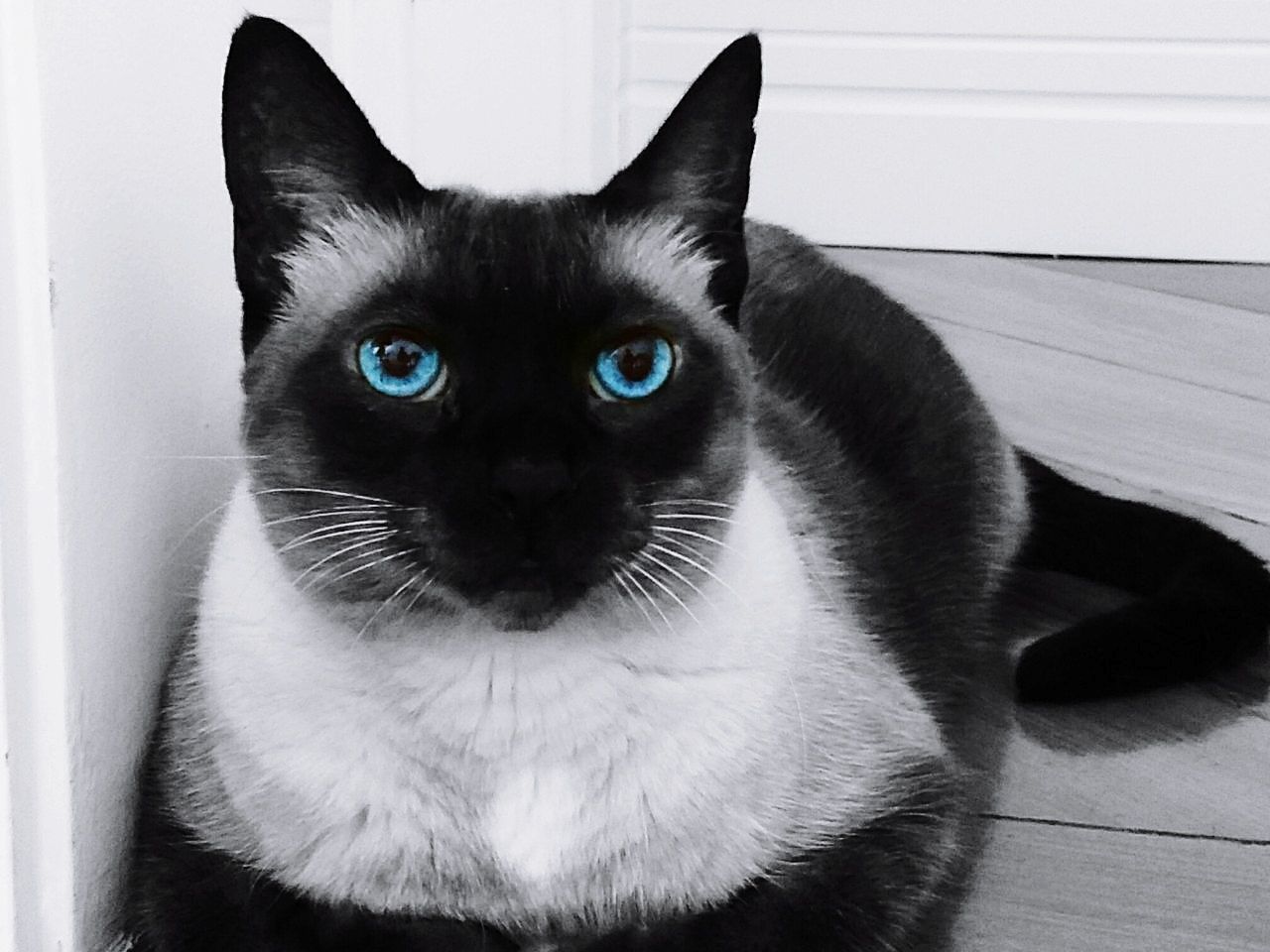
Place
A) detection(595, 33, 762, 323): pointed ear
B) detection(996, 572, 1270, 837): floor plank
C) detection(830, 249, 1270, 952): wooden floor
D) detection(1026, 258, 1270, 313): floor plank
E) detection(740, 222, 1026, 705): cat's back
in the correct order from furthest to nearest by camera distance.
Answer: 1. detection(1026, 258, 1270, 313): floor plank
2. detection(740, 222, 1026, 705): cat's back
3. detection(996, 572, 1270, 837): floor plank
4. detection(830, 249, 1270, 952): wooden floor
5. detection(595, 33, 762, 323): pointed ear

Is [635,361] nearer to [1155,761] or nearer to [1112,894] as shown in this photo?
[1112,894]

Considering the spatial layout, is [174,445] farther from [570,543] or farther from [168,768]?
[570,543]

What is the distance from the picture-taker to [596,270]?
3.31 feet

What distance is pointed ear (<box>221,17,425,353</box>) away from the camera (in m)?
0.96

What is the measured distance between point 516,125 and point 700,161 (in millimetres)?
1225

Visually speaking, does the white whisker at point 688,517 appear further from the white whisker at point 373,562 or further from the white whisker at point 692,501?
the white whisker at point 373,562

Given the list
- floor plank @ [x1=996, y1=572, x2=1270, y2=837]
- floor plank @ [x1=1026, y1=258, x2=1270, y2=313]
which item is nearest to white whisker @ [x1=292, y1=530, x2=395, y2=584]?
floor plank @ [x1=996, y1=572, x2=1270, y2=837]

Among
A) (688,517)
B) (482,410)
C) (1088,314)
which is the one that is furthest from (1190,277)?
(482,410)

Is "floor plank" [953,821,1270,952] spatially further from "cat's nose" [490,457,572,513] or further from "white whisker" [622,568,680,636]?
"cat's nose" [490,457,572,513]

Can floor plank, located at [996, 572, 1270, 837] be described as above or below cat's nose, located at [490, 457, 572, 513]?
below

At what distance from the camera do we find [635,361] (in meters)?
0.98

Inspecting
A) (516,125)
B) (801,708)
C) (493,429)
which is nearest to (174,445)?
(493,429)

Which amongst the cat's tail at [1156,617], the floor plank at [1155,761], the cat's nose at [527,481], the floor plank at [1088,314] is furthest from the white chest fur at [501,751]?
the floor plank at [1088,314]

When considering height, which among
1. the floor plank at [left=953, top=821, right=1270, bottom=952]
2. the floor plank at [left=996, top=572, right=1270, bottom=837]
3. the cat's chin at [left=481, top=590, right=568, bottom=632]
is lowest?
the floor plank at [left=953, top=821, right=1270, bottom=952]
